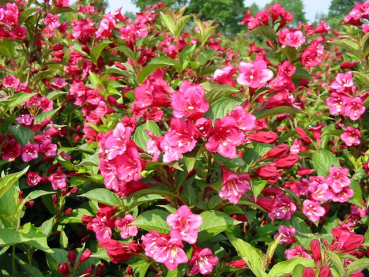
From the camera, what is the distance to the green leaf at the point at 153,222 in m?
1.66

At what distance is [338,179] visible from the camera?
97.7 inches

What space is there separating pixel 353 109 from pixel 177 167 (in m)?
1.80

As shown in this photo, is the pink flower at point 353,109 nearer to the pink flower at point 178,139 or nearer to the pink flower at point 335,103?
the pink flower at point 335,103

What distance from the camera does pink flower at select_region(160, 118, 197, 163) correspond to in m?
1.44

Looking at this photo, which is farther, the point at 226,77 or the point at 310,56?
the point at 310,56

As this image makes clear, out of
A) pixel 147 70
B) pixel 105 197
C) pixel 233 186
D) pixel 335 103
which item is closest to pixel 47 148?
pixel 105 197

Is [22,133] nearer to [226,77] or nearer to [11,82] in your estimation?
[11,82]

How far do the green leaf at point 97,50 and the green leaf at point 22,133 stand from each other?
0.86 m

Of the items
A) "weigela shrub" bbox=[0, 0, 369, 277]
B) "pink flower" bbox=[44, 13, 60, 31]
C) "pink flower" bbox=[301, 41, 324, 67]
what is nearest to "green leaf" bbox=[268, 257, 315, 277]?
"weigela shrub" bbox=[0, 0, 369, 277]

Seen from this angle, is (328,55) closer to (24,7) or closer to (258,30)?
(258,30)

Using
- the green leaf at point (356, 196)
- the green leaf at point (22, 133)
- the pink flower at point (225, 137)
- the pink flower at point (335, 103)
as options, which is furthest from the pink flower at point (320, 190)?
the green leaf at point (22, 133)

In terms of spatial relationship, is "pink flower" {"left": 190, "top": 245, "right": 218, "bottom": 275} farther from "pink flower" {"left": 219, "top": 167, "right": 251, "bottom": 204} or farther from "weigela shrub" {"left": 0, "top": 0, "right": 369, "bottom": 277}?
"pink flower" {"left": 219, "top": 167, "right": 251, "bottom": 204}

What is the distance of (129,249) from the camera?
5.64 ft

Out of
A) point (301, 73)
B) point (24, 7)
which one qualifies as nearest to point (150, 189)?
Result: point (301, 73)
